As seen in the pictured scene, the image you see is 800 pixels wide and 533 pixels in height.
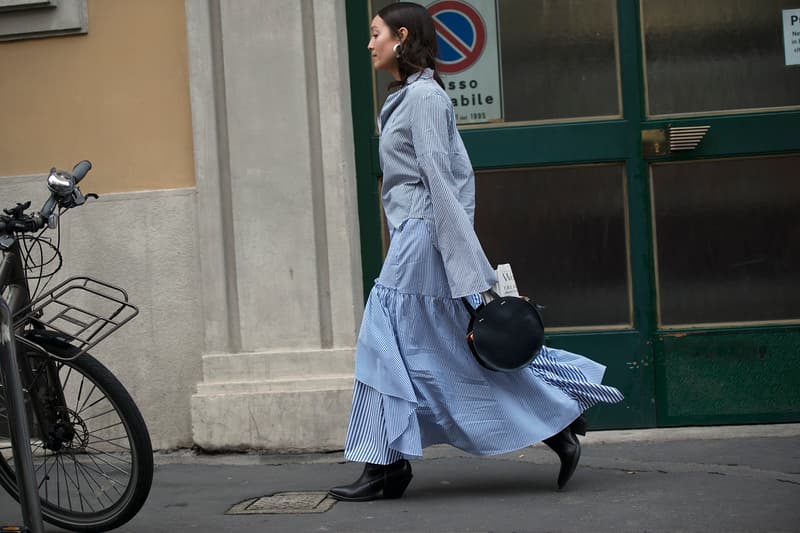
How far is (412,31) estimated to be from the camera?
4.48 meters

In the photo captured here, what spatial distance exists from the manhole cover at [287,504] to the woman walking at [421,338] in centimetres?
11

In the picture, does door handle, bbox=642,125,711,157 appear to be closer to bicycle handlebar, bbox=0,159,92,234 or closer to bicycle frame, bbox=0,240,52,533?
bicycle handlebar, bbox=0,159,92,234

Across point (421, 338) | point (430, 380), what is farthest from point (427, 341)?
point (430, 380)

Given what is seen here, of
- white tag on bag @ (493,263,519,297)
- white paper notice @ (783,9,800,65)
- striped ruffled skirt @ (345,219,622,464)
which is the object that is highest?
white paper notice @ (783,9,800,65)

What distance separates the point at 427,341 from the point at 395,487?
23.6 inches

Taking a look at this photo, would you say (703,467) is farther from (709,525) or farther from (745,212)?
(745,212)

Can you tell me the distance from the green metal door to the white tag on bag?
140cm

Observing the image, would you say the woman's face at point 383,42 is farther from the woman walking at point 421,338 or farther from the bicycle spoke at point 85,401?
the bicycle spoke at point 85,401

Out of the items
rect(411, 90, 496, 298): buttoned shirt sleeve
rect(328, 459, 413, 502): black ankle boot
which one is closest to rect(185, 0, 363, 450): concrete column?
rect(328, 459, 413, 502): black ankle boot

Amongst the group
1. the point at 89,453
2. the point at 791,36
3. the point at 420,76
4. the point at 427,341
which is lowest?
the point at 89,453

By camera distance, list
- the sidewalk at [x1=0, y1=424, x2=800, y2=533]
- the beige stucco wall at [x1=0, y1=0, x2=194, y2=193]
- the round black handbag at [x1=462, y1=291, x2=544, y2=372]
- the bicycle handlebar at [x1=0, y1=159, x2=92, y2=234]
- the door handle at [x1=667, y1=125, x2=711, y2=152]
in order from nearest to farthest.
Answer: the bicycle handlebar at [x1=0, y1=159, x2=92, y2=234], the sidewalk at [x1=0, y1=424, x2=800, y2=533], the round black handbag at [x1=462, y1=291, x2=544, y2=372], the door handle at [x1=667, y1=125, x2=711, y2=152], the beige stucco wall at [x1=0, y1=0, x2=194, y2=193]

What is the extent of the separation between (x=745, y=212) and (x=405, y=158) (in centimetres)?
214

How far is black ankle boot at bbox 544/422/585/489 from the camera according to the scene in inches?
178

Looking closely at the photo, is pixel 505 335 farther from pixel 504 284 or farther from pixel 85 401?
pixel 85 401
